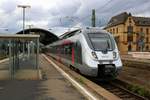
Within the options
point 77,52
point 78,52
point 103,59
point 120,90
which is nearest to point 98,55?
point 103,59

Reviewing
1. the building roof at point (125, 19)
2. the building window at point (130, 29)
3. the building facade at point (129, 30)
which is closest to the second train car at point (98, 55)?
the building facade at point (129, 30)

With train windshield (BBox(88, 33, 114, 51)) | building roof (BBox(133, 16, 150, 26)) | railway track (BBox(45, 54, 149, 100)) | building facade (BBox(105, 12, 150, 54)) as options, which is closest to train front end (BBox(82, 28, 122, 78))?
train windshield (BBox(88, 33, 114, 51))

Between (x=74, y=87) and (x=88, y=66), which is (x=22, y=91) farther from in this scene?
(x=88, y=66)

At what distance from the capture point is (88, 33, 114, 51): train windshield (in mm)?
20484

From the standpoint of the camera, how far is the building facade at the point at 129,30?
111 meters

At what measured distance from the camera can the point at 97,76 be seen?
66.0 ft

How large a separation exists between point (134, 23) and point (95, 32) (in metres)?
95.3

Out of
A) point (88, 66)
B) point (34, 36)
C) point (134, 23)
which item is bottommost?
point (88, 66)

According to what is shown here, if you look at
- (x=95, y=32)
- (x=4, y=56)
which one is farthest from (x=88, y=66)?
(x=4, y=56)

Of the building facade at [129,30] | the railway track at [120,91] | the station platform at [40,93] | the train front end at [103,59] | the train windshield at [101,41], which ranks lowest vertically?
the railway track at [120,91]

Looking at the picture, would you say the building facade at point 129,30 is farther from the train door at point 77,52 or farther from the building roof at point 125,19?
the train door at point 77,52

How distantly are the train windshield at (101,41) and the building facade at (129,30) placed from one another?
8758 centimetres

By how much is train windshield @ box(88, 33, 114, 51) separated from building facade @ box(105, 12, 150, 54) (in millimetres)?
87584

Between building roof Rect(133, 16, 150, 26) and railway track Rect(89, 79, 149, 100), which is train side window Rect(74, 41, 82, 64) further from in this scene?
building roof Rect(133, 16, 150, 26)
